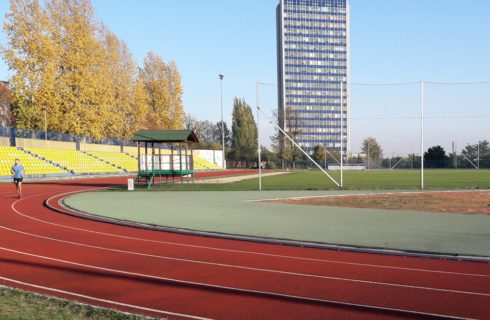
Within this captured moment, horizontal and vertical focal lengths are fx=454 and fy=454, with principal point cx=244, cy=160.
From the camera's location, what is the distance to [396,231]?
1129cm

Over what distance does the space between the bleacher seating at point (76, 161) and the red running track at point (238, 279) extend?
3516cm

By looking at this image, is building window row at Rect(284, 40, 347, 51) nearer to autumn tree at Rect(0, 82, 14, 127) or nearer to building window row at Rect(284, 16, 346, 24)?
building window row at Rect(284, 16, 346, 24)

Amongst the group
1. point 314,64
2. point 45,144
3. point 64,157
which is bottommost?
point 64,157

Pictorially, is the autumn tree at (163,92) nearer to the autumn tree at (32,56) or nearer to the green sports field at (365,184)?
A: the autumn tree at (32,56)

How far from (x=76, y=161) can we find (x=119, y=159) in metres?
9.43

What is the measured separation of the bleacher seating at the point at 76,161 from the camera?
143ft

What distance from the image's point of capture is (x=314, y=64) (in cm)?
17325

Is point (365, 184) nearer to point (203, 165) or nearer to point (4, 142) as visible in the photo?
point (4, 142)

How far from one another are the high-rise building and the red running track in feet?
534

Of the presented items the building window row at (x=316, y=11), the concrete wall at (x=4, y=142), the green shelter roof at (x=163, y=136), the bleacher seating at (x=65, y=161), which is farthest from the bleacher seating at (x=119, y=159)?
the building window row at (x=316, y=11)

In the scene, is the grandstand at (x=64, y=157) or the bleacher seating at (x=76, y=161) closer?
the grandstand at (x=64, y=157)

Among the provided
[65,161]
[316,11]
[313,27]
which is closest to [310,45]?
[313,27]

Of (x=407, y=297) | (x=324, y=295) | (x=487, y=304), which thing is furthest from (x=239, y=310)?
(x=487, y=304)

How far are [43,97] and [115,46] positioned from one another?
16.0 metres
